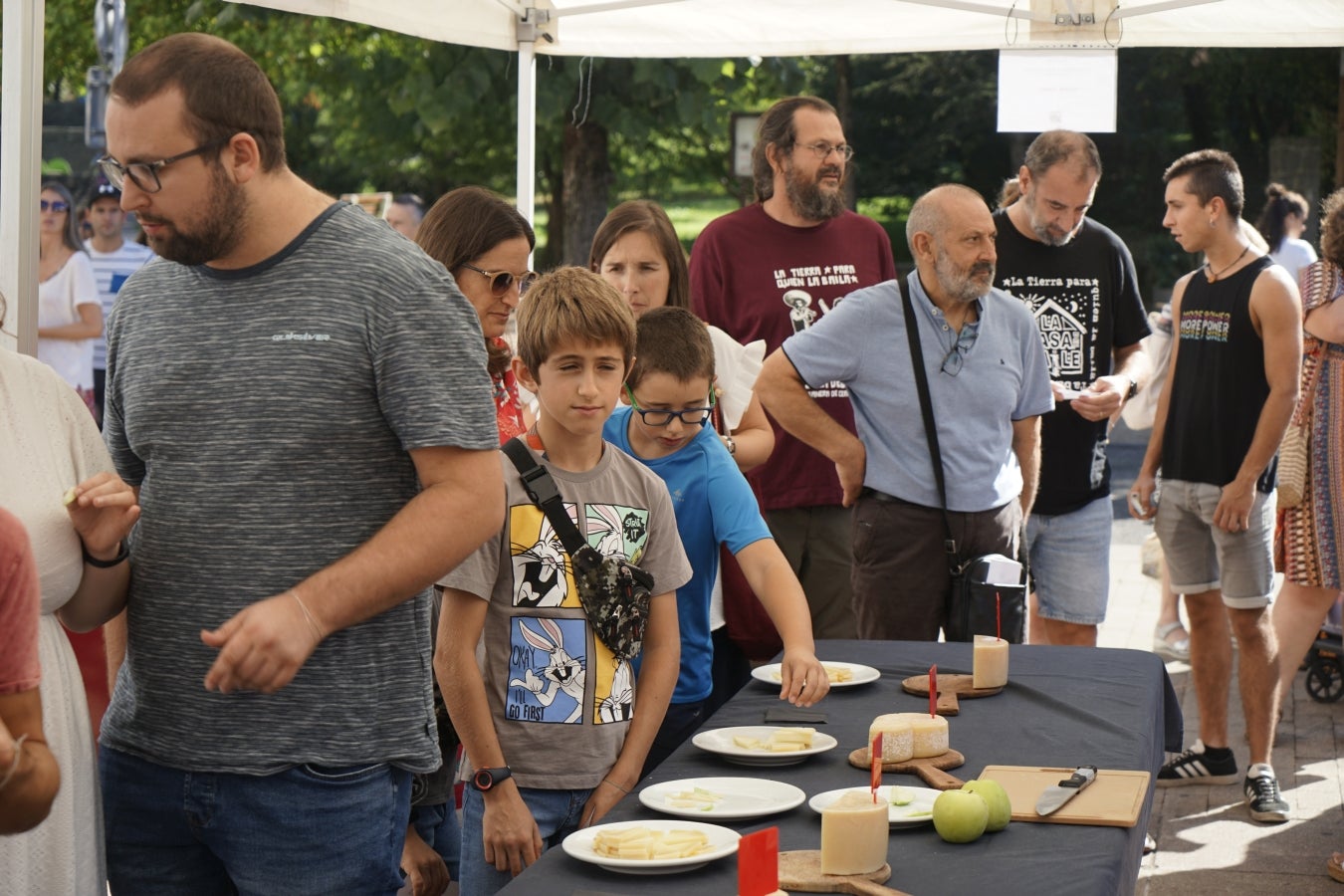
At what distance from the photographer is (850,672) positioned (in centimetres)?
314

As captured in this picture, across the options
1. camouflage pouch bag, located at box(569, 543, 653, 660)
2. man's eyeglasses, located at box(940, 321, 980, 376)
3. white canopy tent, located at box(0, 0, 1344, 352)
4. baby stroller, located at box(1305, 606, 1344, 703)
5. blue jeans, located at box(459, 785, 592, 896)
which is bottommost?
baby stroller, located at box(1305, 606, 1344, 703)

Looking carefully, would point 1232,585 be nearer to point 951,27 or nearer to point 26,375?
point 951,27

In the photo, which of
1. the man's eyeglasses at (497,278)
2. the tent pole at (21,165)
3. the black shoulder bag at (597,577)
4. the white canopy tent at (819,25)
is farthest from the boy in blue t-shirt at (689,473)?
the white canopy tent at (819,25)

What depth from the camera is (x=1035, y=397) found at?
440cm

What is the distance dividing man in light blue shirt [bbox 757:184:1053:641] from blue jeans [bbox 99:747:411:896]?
2.22 meters

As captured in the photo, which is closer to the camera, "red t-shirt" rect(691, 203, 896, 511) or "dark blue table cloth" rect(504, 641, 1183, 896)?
"dark blue table cloth" rect(504, 641, 1183, 896)

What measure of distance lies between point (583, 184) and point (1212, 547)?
34.0ft

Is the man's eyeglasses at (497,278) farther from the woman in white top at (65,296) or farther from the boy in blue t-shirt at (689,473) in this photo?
the woman in white top at (65,296)

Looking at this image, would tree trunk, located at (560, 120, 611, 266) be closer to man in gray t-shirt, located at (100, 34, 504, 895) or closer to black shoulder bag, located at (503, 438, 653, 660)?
black shoulder bag, located at (503, 438, 653, 660)

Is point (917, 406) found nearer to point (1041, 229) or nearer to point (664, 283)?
point (664, 283)

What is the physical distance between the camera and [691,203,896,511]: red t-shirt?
463 cm

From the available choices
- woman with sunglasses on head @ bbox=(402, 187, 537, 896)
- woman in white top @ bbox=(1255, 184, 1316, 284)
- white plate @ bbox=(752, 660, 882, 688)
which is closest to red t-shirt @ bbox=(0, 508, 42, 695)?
woman with sunglasses on head @ bbox=(402, 187, 537, 896)

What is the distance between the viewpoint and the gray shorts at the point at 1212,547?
5.00 m

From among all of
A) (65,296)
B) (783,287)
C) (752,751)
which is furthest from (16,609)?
(65,296)
